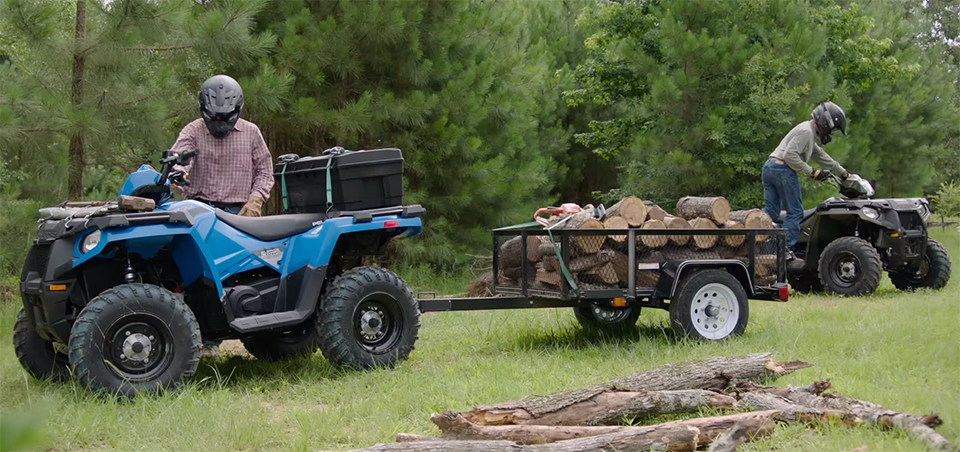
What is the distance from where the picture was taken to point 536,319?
24.3ft

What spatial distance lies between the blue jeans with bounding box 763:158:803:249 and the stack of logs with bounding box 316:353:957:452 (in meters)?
5.07

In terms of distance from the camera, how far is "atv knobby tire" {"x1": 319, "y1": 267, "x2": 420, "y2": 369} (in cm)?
523

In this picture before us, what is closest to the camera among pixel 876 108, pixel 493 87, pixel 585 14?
pixel 493 87

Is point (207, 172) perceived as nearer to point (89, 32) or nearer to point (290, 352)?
point (290, 352)

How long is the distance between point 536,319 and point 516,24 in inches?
289

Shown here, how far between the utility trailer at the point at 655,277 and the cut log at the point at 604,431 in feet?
7.21

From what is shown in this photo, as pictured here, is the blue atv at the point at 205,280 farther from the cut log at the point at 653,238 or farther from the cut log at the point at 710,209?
the cut log at the point at 710,209

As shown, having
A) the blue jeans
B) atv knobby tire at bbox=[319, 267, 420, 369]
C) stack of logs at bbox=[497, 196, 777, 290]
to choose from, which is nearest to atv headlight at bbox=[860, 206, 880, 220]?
the blue jeans

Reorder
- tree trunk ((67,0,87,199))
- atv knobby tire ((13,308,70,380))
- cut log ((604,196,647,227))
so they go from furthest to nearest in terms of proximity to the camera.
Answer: tree trunk ((67,0,87,199))
cut log ((604,196,647,227))
atv knobby tire ((13,308,70,380))

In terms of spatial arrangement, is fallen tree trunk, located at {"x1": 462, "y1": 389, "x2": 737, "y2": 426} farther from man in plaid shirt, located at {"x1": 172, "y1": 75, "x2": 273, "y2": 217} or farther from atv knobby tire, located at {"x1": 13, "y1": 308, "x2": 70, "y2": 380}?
atv knobby tire, located at {"x1": 13, "y1": 308, "x2": 70, "y2": 380}

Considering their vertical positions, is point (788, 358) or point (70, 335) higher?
point (70, 335)

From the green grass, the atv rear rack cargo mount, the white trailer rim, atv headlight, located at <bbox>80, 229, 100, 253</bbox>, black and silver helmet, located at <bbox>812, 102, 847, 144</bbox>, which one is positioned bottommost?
the green grass

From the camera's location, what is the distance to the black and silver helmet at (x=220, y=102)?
555cm

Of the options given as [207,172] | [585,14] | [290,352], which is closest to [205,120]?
[207,172]
